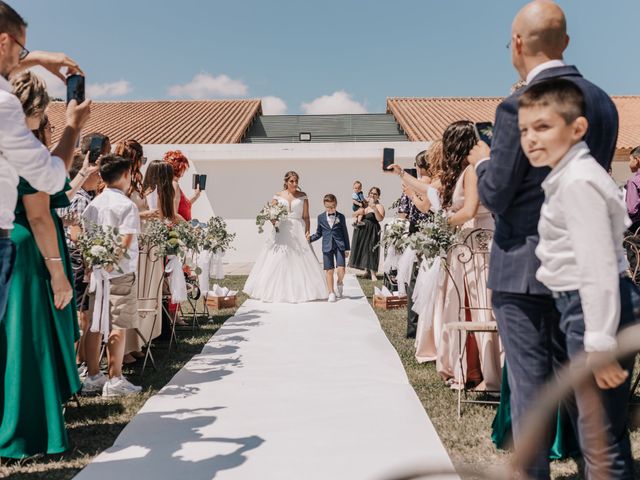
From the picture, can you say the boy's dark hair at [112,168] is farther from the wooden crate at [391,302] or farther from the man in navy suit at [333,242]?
the man in navy suit at [333,242]

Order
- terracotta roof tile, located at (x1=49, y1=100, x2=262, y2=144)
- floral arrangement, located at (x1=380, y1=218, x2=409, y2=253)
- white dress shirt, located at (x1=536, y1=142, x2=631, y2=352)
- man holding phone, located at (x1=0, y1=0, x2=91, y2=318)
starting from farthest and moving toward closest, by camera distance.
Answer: terracotta roof tile, located at (x1=49, y1=100, x2=262, y2=144)
floral arrangement, located at (x1=380, y1=218, x2=409, y2=253)
man holding phone, located at (x1=0, y1=0, x2=91, y2=318)
white dress shirt, located at (x1=536, y1=142, x2=631, y2=352)

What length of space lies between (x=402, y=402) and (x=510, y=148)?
262 cm

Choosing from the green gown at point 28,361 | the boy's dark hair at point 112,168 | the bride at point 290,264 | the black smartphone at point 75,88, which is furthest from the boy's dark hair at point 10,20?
the bride at point 290,264

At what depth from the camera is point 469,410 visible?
159 inches

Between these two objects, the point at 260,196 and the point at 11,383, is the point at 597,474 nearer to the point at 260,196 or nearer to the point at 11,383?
the point at 11,383

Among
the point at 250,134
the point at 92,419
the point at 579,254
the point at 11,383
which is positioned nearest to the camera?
the point at 579,254

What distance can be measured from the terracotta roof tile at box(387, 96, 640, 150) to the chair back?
49.9 ft

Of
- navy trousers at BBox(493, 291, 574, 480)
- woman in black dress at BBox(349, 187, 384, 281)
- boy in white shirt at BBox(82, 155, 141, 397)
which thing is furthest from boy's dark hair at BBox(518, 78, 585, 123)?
woman in black dress at BBox(349, 187, 384, 281)

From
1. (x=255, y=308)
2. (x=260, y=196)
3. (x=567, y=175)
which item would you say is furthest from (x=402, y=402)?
(x=260, y=196)

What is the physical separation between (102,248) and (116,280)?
0.54 metres

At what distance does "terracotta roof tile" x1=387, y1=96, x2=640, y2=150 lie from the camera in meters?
19.9

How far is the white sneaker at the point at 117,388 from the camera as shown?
440 centimetres

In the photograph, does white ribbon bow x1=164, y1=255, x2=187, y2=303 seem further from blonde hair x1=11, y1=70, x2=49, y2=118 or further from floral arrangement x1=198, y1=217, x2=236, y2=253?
blonde hair x1=11, y1=70, x2=49, y2=118

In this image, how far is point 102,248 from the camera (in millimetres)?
4125
